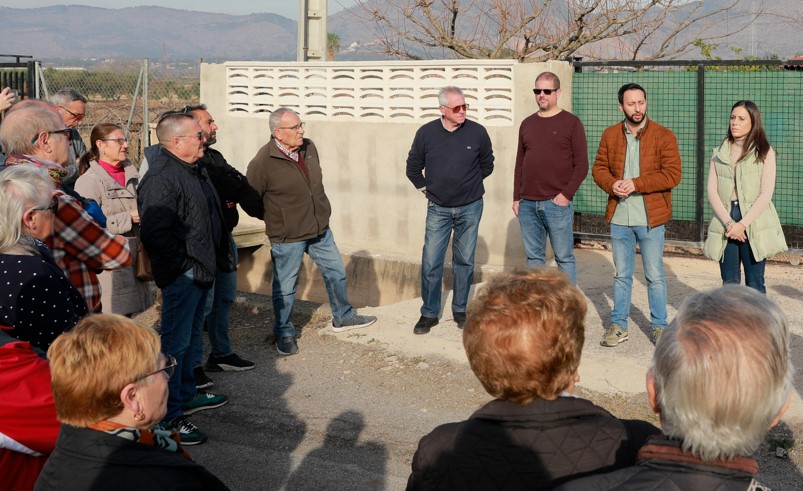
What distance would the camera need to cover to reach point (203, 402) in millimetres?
6824

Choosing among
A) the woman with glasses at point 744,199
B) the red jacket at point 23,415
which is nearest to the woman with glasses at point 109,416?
the red jacket at point 23,415

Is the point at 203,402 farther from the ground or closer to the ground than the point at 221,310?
closer to the ground

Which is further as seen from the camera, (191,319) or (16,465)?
(191,319)

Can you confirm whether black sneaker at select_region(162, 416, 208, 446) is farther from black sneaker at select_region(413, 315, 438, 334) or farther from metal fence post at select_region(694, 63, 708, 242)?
metal fence post at select_region(694, 63, 708, 242)

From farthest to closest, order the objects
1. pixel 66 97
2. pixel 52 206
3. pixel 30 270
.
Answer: pixel 66 97 < pixel 52 206 < pixel 30 270

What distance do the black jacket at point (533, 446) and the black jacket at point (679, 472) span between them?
0.31 metres

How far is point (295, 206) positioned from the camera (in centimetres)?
783

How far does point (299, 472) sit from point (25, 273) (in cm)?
230

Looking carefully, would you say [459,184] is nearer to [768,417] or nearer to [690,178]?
[690,178]

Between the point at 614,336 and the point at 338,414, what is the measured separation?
2375 millimetres

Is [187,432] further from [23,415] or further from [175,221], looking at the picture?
[23,415]

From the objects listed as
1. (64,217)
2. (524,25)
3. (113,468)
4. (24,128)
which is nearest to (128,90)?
(524,25)

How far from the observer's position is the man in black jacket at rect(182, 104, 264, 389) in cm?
719

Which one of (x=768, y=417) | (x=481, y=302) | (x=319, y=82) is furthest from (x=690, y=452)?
(x=319, y=82)
